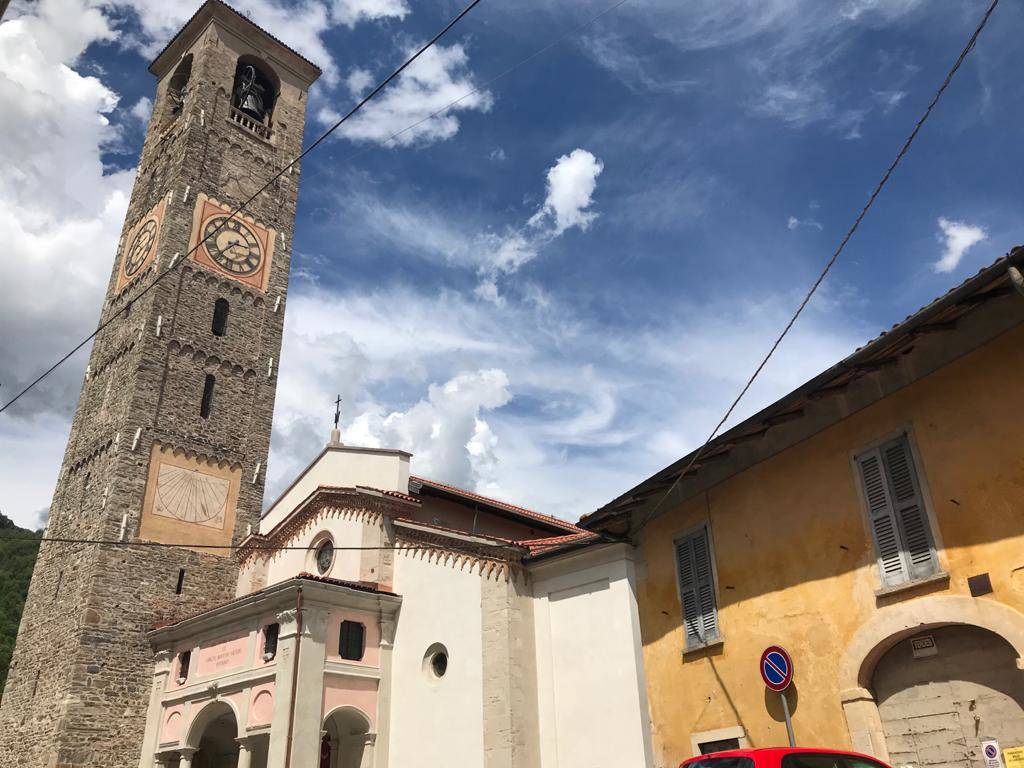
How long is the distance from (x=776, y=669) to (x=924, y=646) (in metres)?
1.73

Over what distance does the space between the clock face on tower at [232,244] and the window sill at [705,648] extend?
2191 cm

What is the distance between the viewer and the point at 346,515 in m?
19.9

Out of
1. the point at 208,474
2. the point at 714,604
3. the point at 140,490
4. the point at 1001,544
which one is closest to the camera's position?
the point at 1001,544

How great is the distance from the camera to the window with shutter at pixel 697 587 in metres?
11.7

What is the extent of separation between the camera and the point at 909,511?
9.27 metres

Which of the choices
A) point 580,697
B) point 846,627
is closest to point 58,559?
point 580,697

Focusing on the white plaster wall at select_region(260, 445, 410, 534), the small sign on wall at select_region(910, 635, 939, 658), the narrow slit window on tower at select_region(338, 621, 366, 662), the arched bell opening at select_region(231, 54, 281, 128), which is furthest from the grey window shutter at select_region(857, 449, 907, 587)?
the arched bell opening at select_region(231, 54, 281, 128)

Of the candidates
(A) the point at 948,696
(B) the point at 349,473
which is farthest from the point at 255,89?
(A) the point at 948,696

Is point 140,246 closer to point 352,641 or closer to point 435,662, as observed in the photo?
point 352,641

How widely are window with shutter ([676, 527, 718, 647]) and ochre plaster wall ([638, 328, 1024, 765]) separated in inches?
7.3

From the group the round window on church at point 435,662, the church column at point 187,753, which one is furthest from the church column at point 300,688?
the church column at point 187,753

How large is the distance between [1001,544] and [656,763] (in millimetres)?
6374

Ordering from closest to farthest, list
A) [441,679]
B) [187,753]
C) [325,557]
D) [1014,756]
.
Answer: [1014,756]
[441,679]
[187,753]
[325,557]

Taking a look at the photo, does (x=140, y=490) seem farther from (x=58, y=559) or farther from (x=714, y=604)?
(x=714, y=604)
